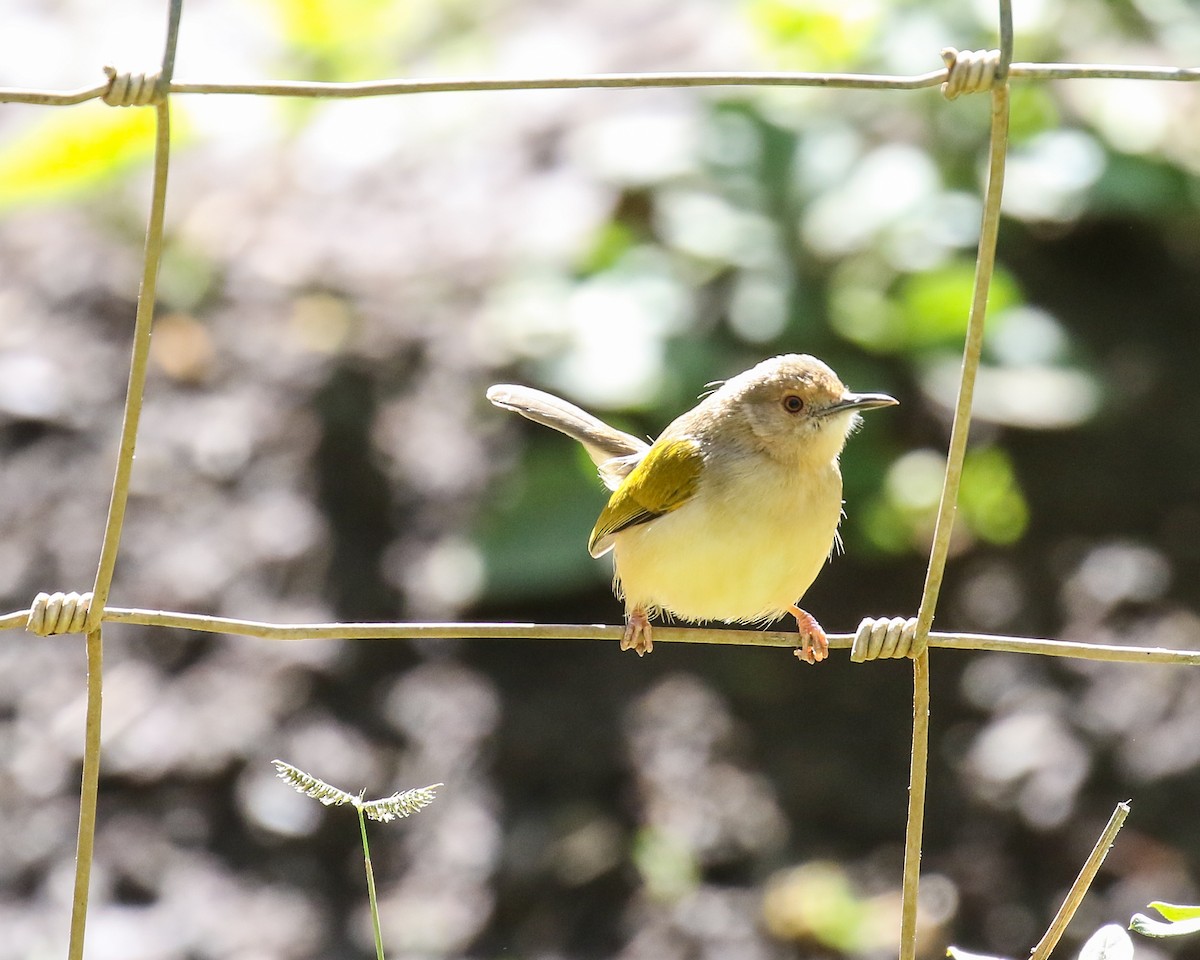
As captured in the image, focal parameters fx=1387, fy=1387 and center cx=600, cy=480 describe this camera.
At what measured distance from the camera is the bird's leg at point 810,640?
9.78ft

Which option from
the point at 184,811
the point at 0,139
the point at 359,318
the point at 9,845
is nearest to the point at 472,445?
the point at 359,318

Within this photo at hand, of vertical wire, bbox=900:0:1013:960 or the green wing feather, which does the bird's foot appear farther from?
vertical wire, bbox=900:0:1013:960

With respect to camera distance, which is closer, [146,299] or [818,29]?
[146,299]

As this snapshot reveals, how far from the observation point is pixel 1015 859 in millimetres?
5031

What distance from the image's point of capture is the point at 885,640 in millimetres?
2521

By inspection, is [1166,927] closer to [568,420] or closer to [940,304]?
[568,420]

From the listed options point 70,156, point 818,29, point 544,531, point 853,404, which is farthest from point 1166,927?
point 70,156

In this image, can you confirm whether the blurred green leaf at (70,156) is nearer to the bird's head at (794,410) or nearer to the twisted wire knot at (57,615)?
the bird's head at (794,410)

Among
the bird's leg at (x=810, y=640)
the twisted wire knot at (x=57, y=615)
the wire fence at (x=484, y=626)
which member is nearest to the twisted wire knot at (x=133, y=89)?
the wire fence at (x=484, y=626)

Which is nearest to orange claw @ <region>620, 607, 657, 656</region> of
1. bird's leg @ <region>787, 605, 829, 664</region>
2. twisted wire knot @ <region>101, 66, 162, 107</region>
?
bird's leg @ <region>787, 605, 829, 664</region>

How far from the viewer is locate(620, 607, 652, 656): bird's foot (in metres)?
3.52

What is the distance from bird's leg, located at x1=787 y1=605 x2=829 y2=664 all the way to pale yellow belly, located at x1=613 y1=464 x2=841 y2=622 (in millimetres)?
109

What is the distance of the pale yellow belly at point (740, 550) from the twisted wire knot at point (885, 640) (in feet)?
3.64

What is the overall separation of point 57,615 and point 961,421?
1.55 meters
